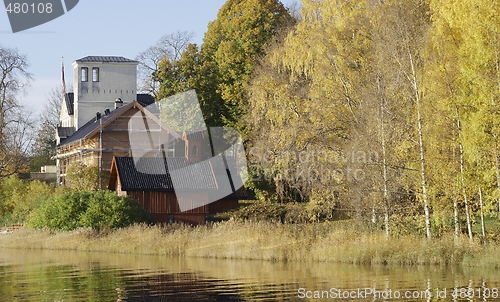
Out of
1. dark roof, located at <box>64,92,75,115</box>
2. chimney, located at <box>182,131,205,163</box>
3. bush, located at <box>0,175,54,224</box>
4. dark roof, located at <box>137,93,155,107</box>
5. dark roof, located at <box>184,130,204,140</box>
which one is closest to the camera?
bush, located at <box>0,175,54,224</box>

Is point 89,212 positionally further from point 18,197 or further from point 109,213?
point 18,197

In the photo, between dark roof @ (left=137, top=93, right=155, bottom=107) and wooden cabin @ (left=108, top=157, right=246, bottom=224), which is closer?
wooden cabin @ (left=108, top=157, right=246, bottom=224)

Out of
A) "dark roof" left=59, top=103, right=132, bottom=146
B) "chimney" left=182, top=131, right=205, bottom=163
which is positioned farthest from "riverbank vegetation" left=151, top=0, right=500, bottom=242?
"dark roof" left=59, top=103, right=132, bottom=146

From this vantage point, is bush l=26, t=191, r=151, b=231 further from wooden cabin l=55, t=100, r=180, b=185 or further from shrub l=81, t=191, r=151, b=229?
wooden cabin l=55, t=100, r=180, b=185

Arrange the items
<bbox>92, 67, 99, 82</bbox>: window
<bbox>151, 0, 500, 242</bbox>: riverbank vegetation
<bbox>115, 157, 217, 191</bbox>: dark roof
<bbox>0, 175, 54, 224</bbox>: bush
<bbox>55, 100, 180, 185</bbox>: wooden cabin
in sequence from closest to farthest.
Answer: <bbox>151, 0, 500, 242</bbox>: riverbank vegetation, <bbox>115, 157, 217, 191</bbox>: dark roof, <bbox>0, 175, 54, 224</bbox>: bush, <bbox>55, 100, 180, 185</bbox>: wooden cabin, <bbox>92, 67, 99, 82</bbox>: window

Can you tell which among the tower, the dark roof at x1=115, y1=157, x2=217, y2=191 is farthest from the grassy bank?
the tower

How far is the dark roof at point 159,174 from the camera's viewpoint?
4956 cm

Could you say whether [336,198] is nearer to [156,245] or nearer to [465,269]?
[156,245]

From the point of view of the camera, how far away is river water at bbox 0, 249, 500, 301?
1983cm

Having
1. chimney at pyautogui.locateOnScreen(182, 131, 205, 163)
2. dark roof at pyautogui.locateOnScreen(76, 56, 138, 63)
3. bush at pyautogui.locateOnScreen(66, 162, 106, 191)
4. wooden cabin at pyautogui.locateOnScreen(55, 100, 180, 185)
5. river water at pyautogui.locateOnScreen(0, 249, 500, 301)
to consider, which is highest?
dark roof at pyautogui.locateOnScreen(76, 56, 138, 63)

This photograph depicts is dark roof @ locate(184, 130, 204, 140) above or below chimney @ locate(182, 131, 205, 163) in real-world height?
above

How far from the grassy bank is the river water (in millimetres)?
1050

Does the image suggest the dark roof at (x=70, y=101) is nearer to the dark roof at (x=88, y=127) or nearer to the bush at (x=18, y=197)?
the dark roof at (x=88, y=127)

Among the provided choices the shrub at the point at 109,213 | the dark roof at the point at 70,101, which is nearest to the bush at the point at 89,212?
the shrub at the point at 109,213
